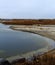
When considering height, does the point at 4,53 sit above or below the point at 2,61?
below

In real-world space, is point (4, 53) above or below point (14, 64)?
below

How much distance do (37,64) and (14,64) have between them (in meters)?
1.55

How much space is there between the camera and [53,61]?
38.4ft

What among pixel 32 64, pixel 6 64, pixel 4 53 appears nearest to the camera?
pixel 6 64

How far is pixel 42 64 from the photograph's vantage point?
11.2 metres

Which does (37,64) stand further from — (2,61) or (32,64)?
(2,61)

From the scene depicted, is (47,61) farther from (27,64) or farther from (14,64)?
(14,64)

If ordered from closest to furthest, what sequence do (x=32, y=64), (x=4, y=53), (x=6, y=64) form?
(x=6, y=64) < (x=32, y=64) < (x=4, y=53)

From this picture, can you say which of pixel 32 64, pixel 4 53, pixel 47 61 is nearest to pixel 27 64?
pixel 32 64

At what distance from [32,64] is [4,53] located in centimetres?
598

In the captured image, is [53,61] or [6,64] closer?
[6,64]

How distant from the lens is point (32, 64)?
1152 centimetres

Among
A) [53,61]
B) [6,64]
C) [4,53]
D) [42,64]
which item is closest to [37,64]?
[42,64]

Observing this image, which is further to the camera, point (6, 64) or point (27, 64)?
point (27, 64)
